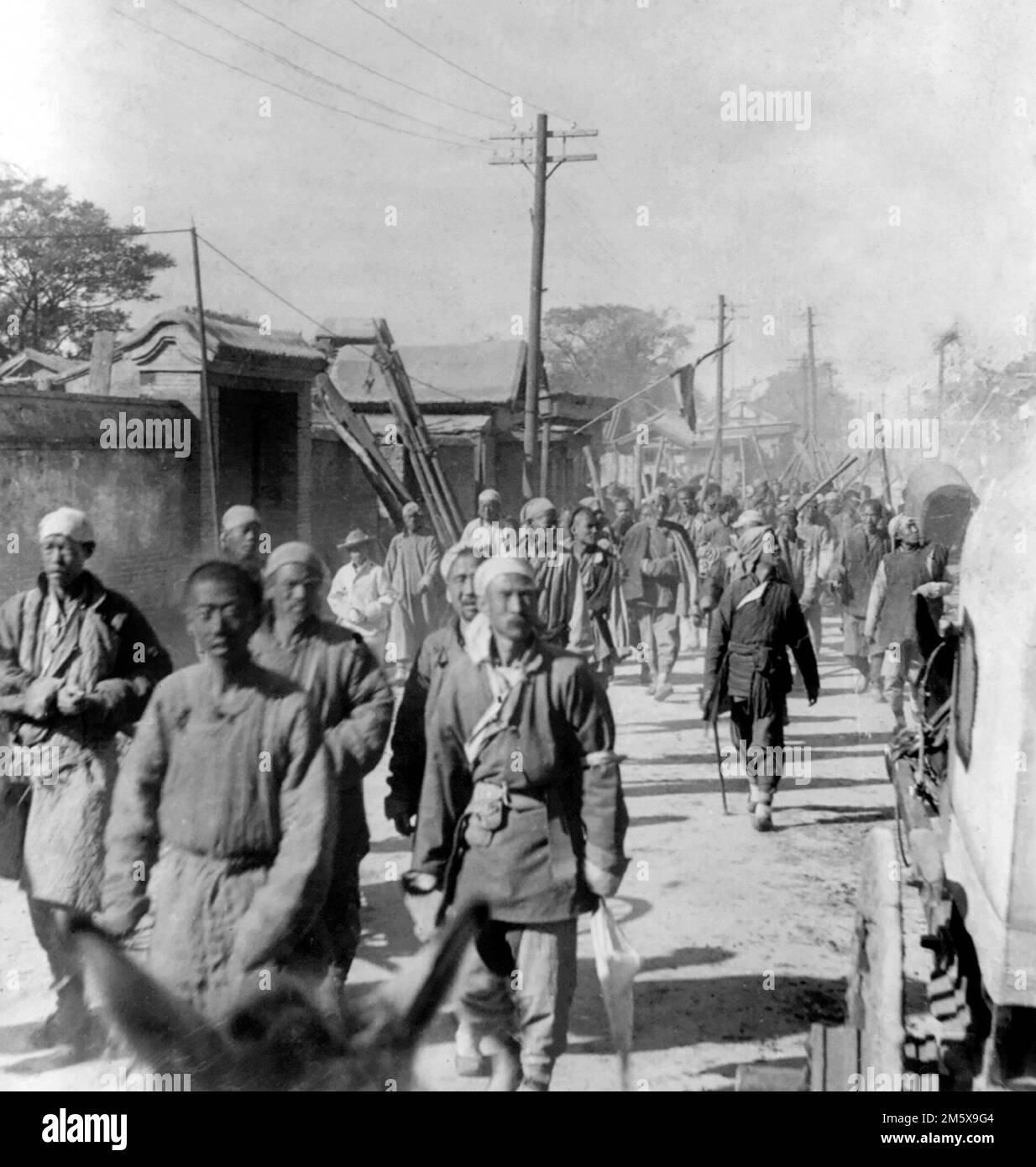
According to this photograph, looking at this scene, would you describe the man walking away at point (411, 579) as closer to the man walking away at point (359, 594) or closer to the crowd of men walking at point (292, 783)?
the man walking away at point (359, 594)

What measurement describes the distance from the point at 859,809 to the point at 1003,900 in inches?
155

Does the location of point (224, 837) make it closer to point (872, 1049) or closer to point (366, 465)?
point (872, 1049)

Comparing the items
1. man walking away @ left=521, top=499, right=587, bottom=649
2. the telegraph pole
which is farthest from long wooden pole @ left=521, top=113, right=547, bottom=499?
man walking away @ left=521, top=499, right=587, bottom=649

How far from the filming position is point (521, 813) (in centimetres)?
370

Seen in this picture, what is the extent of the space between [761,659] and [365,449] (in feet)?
16.3

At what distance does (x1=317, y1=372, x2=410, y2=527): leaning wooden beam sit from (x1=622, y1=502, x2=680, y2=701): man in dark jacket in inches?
82.8

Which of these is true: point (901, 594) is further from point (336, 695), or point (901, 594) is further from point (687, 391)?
point (687, 391)

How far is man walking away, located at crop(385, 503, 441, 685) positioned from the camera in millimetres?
→ 9539

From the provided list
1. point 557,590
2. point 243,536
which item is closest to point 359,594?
point 557,590

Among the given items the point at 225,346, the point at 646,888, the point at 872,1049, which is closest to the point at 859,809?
the point at 646,888

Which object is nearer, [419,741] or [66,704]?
[419,741]

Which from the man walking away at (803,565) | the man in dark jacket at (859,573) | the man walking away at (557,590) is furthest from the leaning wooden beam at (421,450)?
the man walking away at (557,590)

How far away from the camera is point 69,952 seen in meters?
4.14

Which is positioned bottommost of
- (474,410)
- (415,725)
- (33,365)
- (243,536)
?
(415,725)
